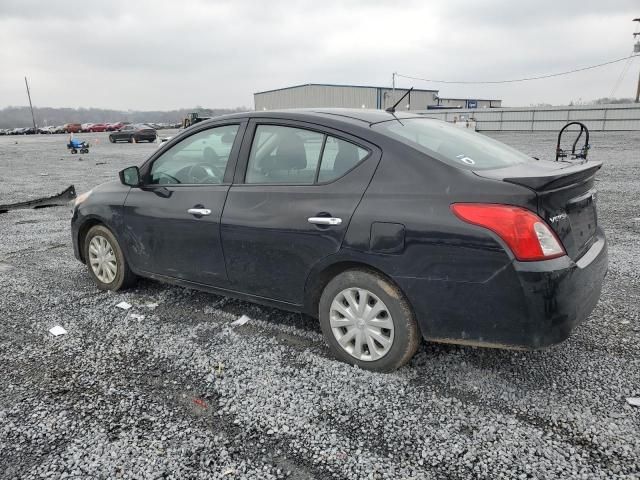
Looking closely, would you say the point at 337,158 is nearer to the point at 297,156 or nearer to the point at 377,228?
the point at 297,156

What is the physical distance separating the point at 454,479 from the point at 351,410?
0.71 meters

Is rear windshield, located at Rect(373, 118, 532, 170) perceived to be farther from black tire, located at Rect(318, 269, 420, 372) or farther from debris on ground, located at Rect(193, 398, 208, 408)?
debris on ground, located at Rect(193, 398, 208, 408)

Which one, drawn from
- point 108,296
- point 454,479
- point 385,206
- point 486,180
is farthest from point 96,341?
point 486,180

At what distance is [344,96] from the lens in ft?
216

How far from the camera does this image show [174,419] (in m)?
2.70

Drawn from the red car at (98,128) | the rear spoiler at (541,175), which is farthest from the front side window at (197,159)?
the red car at (98,128)

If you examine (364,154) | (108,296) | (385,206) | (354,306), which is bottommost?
(108,296)

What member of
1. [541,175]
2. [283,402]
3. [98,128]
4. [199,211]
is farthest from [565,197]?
[98,128]

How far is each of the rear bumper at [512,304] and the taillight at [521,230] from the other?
6 cm

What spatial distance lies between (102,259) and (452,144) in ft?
11.4

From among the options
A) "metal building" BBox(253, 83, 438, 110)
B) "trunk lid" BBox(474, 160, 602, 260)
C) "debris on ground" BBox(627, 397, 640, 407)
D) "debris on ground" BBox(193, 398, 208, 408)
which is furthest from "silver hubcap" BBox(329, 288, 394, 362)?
"metal building" BBox(253, 83, 438, 110)

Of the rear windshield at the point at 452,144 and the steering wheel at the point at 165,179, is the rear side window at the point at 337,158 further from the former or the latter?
the steering wheel at the point at 165,179

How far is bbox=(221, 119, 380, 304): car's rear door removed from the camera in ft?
10.2

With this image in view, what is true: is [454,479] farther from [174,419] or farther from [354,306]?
[174,419]
